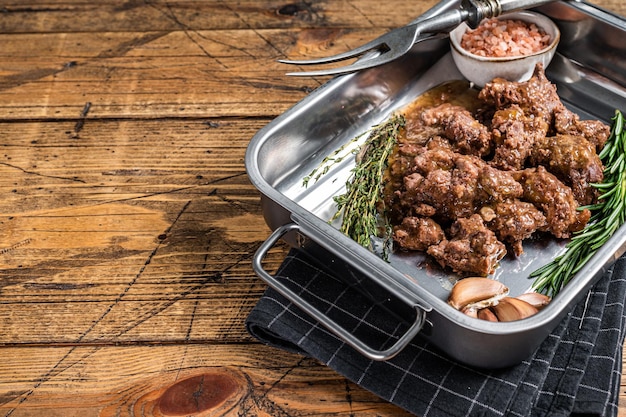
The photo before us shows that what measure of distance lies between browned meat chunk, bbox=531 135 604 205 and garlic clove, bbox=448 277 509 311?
43 centimetres

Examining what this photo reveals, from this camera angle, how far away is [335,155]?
254 centimetres

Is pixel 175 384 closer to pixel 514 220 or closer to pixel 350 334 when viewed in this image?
pixel 350 334

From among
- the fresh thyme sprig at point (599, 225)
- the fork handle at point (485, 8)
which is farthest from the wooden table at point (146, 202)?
the fork handle at point (485, 8)

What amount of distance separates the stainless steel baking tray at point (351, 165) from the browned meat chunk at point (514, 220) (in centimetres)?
8

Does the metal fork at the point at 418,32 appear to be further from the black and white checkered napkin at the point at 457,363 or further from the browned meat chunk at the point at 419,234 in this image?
the black and white checkered napkin at the point at 457,363

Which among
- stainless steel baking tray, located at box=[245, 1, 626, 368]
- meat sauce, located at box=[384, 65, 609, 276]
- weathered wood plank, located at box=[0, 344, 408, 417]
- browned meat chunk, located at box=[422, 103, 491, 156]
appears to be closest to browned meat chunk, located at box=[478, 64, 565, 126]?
meat sauce, located at box=[384, 65, 609, 276]

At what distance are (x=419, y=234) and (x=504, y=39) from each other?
2.90 feet

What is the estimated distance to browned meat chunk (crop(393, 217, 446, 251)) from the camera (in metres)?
2.15

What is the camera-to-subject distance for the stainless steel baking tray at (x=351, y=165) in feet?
5.94

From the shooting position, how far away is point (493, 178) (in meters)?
2.16

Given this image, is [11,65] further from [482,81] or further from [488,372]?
[488,372]

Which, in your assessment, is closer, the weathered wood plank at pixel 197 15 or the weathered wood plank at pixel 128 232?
the weathered wood plank at pixel 128 232

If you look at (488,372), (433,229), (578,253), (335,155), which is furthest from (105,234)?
(578,253)

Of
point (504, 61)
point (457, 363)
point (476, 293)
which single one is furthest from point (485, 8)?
point (457, 363)
